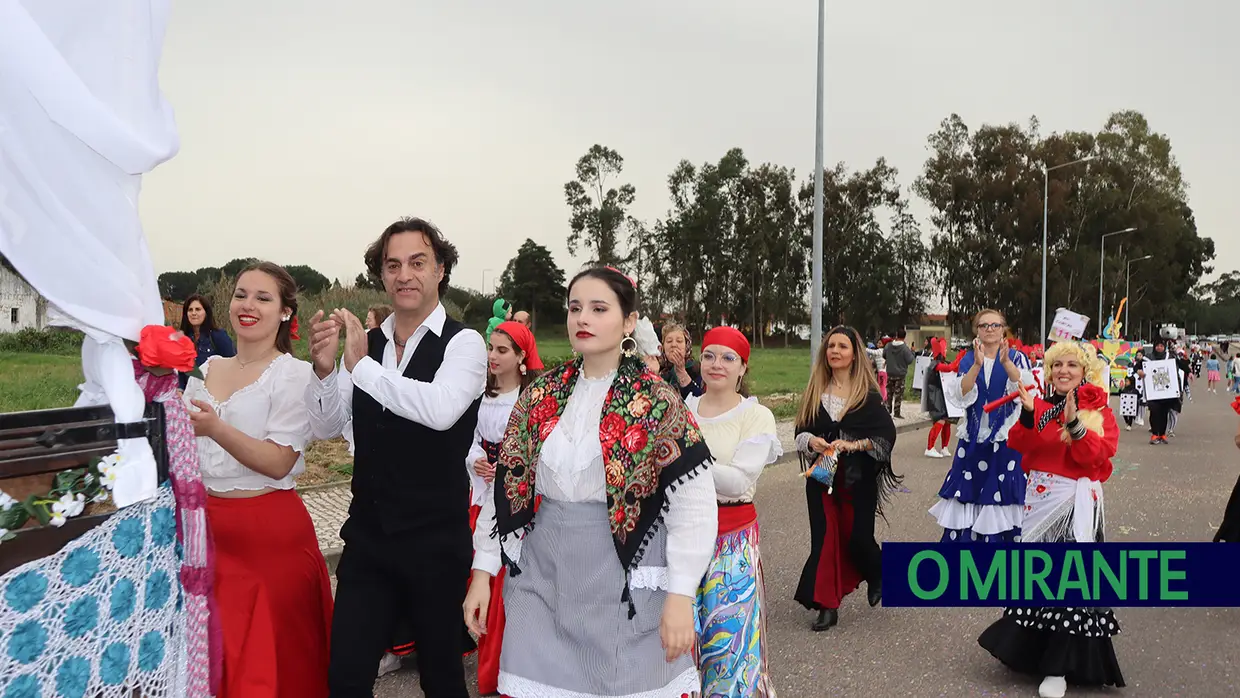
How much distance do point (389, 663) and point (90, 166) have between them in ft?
10.7

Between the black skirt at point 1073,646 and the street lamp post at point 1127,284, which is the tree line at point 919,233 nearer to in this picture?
the street lamp post at point 1127,284

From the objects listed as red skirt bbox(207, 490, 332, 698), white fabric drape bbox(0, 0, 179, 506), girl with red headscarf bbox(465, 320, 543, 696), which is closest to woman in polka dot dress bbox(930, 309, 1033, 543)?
girl with red headscarf bbox(465, 320, 543, 696)

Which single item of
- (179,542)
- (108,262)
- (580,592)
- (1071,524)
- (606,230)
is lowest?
(1071,524)

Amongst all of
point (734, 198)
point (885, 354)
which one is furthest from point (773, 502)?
point (734, 198)

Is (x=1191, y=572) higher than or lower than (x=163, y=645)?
lower

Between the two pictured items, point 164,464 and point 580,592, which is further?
point 580,592

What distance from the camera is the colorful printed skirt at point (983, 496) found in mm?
6020

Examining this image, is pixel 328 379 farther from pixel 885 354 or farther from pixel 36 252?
pixel 885 354

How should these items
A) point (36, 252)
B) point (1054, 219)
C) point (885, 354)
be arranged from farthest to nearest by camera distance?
point (1054, 219), point (885, 354), point (36, 252)

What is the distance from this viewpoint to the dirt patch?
9406 mm

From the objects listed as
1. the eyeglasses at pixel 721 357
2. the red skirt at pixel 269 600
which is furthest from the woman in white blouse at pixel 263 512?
the eyeglasses at pixel 721 357

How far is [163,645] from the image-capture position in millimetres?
2238

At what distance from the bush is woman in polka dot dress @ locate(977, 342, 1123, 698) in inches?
170

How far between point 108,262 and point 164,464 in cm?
52
